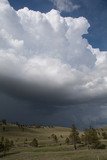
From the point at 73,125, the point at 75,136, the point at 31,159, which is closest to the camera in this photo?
the point at 31,159

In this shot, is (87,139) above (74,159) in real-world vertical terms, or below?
above

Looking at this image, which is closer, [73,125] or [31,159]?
[31,159]

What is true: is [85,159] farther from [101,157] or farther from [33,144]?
[33,144]

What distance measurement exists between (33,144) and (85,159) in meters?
81.5

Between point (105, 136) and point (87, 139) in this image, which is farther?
point (105, 136)

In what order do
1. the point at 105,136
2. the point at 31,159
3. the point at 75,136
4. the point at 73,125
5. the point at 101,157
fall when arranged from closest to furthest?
the point at 101,157 → the point at 31,159 → the point at 75,136 → the point at 73,125 → the point at 105,136

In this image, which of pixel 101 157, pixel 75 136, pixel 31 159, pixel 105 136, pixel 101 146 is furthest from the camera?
pixel 105 136

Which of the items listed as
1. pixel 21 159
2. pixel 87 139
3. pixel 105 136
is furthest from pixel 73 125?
pixel 21 159

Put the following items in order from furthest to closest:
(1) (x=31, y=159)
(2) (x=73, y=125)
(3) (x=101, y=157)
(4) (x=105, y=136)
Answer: (4) (x=105, y=136), (2) (x=73, y=125), (1) (x=31, y=159), (3) (x=101, y=157)

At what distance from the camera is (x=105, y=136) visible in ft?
611

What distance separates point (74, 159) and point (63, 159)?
10.5ft

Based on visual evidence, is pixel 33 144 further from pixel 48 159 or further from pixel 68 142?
pixel 48 159

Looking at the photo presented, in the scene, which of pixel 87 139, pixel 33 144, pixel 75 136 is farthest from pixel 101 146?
pixel 33 144

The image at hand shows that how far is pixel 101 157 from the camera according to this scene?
273 ft
